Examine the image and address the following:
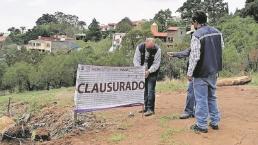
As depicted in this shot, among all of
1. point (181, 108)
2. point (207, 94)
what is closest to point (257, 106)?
point (181, 108)

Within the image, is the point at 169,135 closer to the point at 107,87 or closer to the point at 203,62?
the point at 203,62

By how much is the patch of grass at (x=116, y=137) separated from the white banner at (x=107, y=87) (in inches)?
35.3

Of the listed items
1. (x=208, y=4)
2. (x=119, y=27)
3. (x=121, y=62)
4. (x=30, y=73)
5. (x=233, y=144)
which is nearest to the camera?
(x=233, y=144)

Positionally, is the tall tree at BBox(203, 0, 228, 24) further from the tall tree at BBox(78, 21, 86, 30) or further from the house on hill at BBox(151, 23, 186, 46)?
the tall tree at BBox(78, 21, 86, 30)

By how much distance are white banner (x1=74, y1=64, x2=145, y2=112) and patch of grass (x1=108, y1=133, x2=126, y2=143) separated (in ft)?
2.94

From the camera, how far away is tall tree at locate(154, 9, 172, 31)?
296 feet

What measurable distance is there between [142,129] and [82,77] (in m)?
1.34

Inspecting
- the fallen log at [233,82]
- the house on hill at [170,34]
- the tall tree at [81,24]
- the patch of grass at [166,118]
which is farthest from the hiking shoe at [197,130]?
the tall tree at [81,24]

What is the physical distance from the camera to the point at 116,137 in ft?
25.3

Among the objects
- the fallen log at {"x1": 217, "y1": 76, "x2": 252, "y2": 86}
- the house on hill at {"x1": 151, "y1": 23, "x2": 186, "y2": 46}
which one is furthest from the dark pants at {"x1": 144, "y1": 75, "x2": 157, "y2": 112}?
the house on hill at {"x1": 151, "y1": 23, "x2": 186, "y2": 46}

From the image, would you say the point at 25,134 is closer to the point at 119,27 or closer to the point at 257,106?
the point at 257,106

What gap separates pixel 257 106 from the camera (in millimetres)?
10805

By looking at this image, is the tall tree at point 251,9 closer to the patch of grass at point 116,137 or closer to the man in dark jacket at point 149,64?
the man in dark jacket at point 149,64

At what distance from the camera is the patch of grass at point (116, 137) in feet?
24.8
